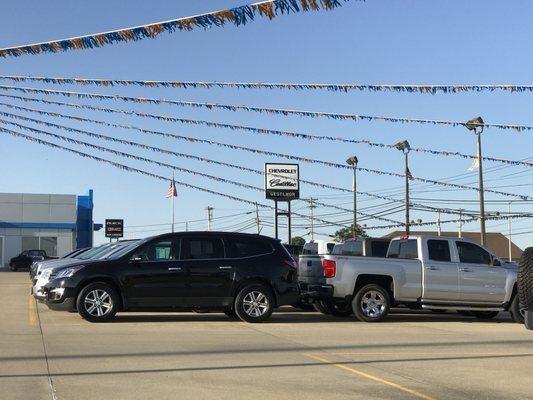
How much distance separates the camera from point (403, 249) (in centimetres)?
1555

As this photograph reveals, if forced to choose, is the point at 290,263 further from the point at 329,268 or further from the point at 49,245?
the point at 49,245

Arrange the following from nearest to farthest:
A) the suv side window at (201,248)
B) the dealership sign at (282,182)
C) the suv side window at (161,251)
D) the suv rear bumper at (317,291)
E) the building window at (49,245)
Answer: the suv side window at (161,251) → the suv side window at (201,248) → the suv rear bumper at (317,291) → the dealership sign at (282,182) → the building window at (49,245)

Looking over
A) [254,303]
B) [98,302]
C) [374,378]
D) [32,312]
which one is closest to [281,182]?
[254,303]

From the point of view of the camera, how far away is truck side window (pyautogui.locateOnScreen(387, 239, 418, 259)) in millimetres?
15266

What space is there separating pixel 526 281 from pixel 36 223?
5027 cm

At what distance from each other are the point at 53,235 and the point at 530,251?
5001 cm

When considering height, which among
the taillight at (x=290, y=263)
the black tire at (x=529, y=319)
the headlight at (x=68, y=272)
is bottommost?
the black tire at (x=529, y=319)

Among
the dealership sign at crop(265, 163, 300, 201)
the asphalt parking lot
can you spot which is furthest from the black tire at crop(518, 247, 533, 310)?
the dealership sign at crop(265, 163, 300, 201)

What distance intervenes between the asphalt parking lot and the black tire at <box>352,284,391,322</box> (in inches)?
20.7

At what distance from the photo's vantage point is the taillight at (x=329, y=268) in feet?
47.3

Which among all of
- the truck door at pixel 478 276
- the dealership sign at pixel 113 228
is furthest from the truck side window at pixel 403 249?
the dealership sign at pixel 113 228

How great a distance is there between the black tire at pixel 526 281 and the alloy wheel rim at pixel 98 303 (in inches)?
338

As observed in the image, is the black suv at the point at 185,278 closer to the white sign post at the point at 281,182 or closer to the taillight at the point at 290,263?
the taillight at the point at 290,263

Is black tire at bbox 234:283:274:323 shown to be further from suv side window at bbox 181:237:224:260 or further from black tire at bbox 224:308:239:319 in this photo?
suv side window at bbox 181:237:224:260
